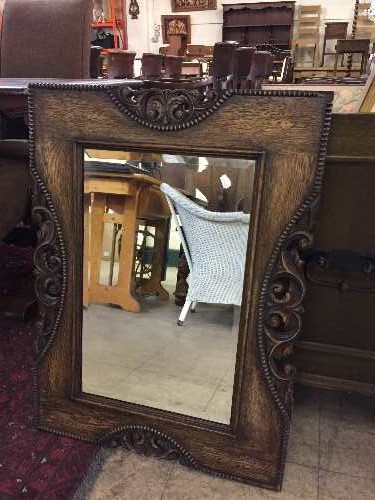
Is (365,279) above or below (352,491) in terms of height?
above

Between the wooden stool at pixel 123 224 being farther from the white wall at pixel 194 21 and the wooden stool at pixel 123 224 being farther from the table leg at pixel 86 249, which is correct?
the white wall at pixel 194 21

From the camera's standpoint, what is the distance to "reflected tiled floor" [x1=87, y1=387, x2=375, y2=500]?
94 centimetres

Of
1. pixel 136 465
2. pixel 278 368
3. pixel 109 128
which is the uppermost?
pixel 109 128

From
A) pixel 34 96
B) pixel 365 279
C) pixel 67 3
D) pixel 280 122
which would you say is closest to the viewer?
pixel 280 122

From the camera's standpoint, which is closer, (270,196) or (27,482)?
(270,196)

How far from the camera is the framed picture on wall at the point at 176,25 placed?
8031 mm

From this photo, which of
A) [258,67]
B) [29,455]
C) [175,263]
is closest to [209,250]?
[175,263]

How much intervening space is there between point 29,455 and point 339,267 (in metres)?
0.79

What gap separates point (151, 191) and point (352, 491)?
0.75m

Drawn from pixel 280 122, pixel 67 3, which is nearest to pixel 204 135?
pixel 280 122

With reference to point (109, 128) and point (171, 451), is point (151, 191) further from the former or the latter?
point (171, 451)

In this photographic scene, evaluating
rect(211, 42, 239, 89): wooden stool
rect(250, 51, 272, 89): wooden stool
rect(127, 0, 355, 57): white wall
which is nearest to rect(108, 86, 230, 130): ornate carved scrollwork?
rect(211, 42, 239, 89): wooden stool

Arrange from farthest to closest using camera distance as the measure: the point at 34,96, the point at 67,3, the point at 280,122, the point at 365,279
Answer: the point at 67,3, the point at 365,279, the point at 34,96, the point at 280,122

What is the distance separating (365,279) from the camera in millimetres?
999
